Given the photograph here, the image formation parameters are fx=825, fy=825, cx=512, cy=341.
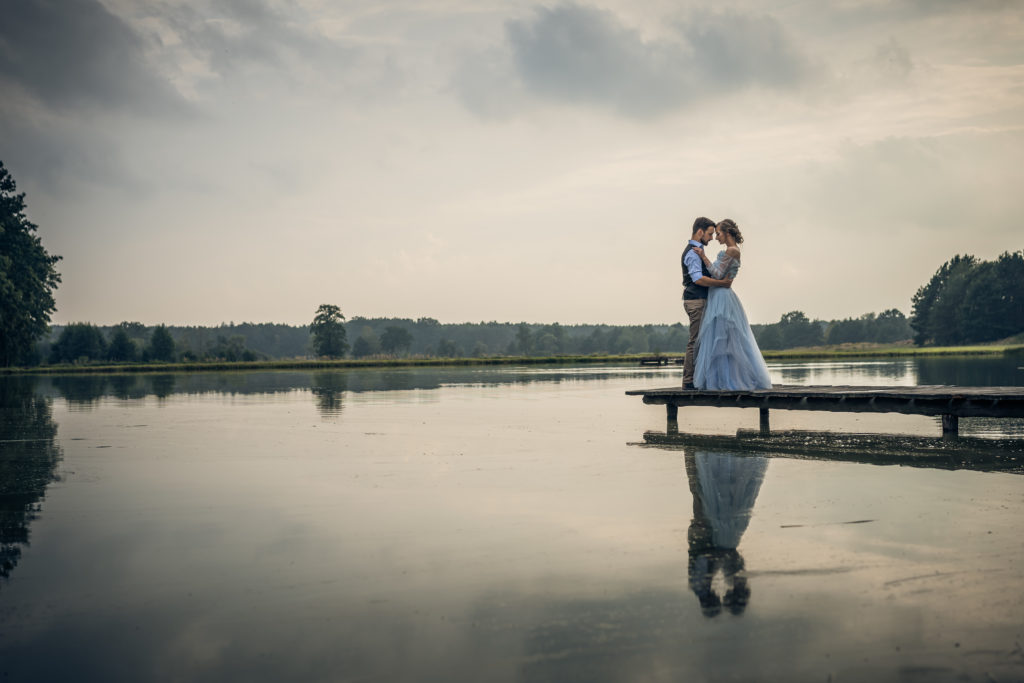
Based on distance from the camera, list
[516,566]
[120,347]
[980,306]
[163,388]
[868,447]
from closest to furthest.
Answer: [516,566]
[868,447]
[163,388]
[120,347]
[980,306]

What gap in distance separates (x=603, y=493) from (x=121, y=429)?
12064mm

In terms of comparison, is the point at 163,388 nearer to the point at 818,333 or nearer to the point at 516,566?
the point at 516,566

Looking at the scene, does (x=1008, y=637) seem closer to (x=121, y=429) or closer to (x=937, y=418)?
(x=937, y=418)

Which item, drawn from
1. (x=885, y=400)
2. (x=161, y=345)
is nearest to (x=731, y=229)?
(x=885, y=400)

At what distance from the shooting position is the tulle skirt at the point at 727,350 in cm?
1542

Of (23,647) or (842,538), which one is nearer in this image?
(23,647)

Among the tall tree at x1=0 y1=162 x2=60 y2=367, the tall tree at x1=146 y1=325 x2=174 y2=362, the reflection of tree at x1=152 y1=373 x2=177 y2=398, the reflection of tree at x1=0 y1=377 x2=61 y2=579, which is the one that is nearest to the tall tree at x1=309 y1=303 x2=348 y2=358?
the tall tree at x1=146 y1=325 x2=174 y2=362

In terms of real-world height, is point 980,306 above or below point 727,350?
above

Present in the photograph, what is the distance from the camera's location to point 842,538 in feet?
20.2

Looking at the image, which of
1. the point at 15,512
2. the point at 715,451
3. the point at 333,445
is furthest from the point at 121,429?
the point at 715,451

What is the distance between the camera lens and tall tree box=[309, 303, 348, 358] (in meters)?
140

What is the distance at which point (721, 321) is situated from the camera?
Result: 15391 millimetres

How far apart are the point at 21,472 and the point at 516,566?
8037mm

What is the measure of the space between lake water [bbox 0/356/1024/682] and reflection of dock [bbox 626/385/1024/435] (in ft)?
4.60
